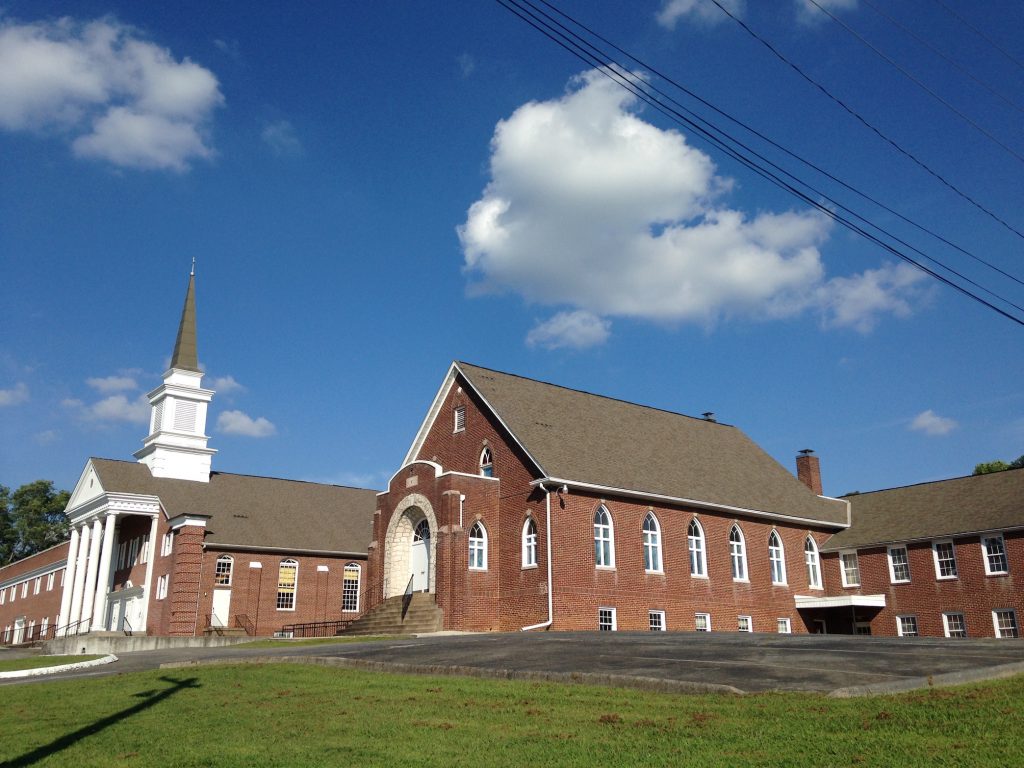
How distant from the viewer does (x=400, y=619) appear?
109 ft

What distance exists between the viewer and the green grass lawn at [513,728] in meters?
8.27

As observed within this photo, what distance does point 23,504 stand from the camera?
86.8 metres

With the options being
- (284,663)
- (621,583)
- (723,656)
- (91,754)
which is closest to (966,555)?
(621,583)

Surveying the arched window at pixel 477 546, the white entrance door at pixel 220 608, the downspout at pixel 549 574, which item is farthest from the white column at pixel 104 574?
the downspout at pixel 549 574

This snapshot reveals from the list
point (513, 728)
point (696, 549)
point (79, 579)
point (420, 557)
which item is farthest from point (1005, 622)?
point (79, 579)

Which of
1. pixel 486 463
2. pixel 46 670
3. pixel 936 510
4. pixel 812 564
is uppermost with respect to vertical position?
pixel 486 463

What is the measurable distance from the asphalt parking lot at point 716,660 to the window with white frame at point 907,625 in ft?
65.3

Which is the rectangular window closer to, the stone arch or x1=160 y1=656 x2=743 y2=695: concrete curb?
the stone arch

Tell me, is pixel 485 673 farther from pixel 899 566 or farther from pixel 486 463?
pixel 899 566

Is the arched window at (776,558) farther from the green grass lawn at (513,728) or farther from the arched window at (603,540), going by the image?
the green grass lawn at (513,728)

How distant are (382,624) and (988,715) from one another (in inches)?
1053

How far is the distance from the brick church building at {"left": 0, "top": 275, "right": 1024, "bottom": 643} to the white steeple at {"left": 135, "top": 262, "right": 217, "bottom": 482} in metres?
0.19

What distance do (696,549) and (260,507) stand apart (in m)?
23.1

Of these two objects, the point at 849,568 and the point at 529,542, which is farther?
the point at 849,568
